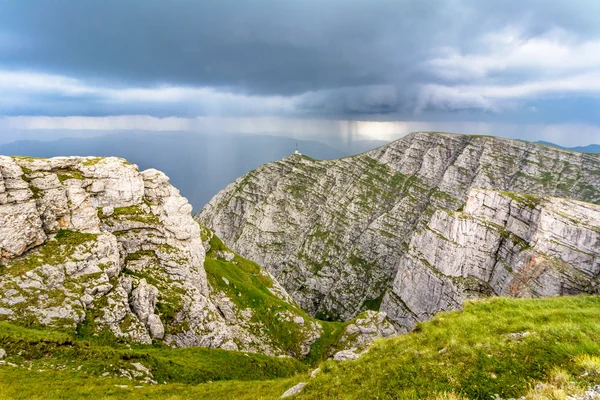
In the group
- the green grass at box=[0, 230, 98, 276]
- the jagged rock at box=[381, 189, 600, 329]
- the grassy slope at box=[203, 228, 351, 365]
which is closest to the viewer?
the green grass at box=[0, 230, 98, 276]

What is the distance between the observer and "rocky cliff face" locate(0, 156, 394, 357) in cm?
4059

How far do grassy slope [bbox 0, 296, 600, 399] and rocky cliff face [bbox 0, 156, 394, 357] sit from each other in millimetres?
15994

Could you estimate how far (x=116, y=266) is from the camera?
49.2 m

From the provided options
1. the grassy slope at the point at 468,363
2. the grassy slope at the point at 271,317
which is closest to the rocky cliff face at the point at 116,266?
the grassy slope at the point at 271,317

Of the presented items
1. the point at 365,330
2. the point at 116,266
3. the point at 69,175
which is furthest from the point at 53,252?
the point at 365,330

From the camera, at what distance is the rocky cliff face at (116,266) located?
4059 centimetres

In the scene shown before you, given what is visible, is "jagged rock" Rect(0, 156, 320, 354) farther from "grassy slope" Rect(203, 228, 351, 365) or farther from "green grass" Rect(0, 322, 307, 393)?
"green grass" Rect(0, 322, 307, 393)

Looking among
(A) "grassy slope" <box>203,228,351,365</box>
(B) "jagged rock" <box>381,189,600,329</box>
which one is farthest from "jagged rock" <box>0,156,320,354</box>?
(B) "jagged rock" <box>381,189,600,329</box>

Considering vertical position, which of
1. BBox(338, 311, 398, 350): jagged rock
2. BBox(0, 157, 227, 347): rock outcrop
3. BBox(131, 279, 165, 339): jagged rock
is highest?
BBox(0, 157, 227, 347): rock outcrop

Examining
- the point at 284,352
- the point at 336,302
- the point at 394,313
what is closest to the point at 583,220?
the point at 394,313

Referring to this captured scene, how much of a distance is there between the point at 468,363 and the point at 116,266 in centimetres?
5240

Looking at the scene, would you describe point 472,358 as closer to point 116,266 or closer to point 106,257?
point 116,266

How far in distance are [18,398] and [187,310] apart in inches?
1242

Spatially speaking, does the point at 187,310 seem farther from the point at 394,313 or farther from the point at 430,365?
the point at 394,313
